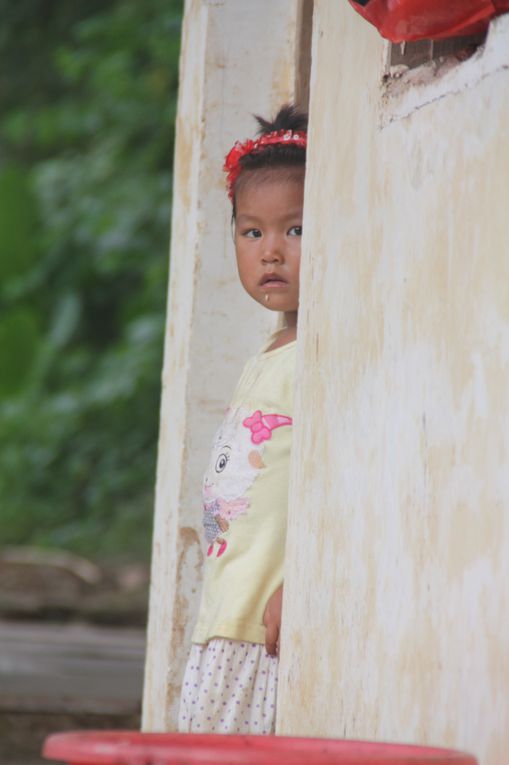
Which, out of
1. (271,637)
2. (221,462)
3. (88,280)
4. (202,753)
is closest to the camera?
(202,753)

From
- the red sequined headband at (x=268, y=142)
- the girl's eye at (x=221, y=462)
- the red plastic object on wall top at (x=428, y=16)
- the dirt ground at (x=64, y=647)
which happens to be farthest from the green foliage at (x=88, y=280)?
the red plastic object on wall top at (x=428, y=16)

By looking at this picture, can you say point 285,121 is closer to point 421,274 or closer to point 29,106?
point 421,274

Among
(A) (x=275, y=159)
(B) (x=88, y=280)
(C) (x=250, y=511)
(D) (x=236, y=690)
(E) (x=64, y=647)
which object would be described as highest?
(B) (x=88, y=280)

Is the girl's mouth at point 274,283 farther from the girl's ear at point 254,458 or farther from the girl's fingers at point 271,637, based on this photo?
the girl's fingers at point 271,637

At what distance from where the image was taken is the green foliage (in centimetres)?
1440

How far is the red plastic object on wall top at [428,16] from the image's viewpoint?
258cm

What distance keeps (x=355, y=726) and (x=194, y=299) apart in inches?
60.2

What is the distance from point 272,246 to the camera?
3.50 m

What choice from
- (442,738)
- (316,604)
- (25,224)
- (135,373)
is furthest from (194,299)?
(25,224)

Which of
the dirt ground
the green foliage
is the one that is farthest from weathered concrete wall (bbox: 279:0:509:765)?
the green foliage

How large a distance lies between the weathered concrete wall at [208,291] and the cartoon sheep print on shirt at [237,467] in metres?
0.60

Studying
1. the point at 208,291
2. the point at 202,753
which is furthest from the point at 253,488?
the point at 202,753

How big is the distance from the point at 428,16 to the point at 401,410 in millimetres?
680

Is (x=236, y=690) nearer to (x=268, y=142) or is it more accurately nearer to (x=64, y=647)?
(x=268, y=142)
